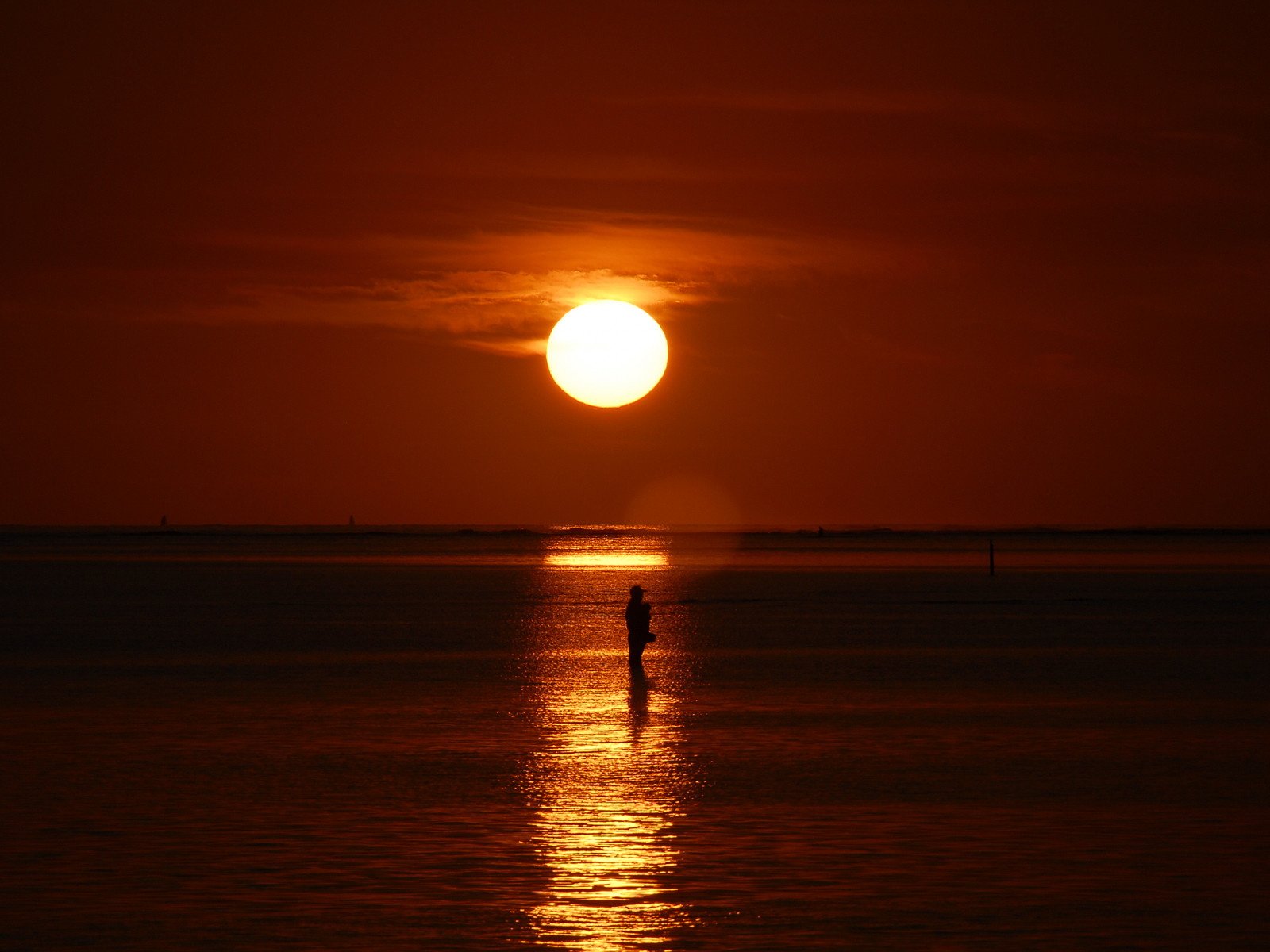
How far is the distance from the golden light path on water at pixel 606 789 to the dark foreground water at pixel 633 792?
68mm

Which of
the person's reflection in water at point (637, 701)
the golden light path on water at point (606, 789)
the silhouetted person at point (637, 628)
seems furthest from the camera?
the silhouetted person at point (637, 628)

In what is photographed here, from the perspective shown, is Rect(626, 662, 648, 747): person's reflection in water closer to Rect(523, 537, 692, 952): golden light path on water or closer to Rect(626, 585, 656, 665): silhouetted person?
Rect(523, 537, 692, 952): golden light path on water

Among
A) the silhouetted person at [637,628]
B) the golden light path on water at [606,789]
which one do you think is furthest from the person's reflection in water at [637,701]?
the silhouetted person at [637,628]

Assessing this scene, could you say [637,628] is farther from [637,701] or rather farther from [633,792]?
[633,792]

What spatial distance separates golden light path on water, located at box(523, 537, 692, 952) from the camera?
1405 cm

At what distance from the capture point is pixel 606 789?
20594 millimetres

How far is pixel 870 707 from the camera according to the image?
1181 inches

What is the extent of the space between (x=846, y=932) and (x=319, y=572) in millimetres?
101731

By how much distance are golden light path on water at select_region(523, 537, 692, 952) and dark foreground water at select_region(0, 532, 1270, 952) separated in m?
0.07

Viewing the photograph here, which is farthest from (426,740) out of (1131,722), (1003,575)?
(1003,575)

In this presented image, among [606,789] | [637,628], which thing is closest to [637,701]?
[637,628]

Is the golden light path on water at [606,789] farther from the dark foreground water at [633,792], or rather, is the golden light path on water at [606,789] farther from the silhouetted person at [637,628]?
the silhouetted person at [637,628]

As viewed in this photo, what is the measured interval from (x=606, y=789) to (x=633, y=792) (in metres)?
0.40

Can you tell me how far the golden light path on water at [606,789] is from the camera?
46.1 feet
